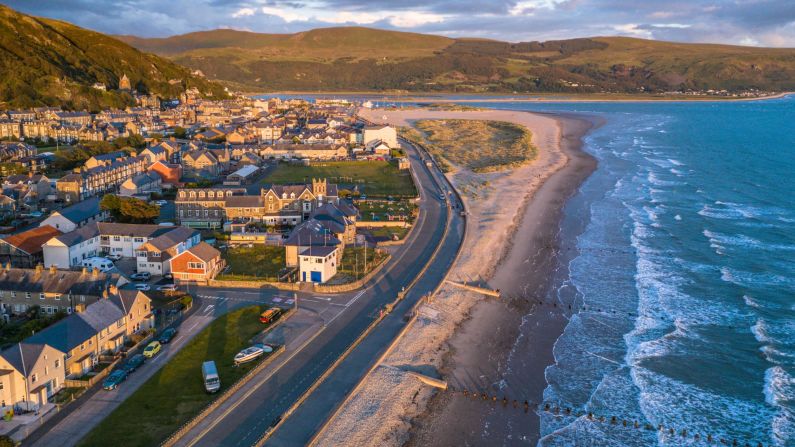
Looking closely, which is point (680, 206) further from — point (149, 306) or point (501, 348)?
point (149, 306)

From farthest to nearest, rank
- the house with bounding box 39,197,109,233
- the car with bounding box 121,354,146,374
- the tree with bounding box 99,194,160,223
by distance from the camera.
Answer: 1. the tree with bounding box 99,194,160,223
2. the house with bounding box 39,197,109,233
3. the car with bounding box 121,354,146,374

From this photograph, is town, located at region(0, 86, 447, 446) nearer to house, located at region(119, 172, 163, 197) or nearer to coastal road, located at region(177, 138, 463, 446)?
house, located at region(119, 172, 163, 197)

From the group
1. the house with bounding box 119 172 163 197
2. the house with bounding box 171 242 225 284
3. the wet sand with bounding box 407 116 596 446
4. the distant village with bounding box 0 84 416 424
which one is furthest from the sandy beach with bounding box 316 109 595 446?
the house with bounding box 119 172 163 197

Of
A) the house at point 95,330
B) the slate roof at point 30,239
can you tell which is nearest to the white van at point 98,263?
the slate roof at point 30,239

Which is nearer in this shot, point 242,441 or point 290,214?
point 242,441

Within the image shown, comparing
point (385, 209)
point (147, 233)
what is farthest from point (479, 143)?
point (147, 233)

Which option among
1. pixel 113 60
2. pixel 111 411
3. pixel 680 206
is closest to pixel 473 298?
pixel 111 411
